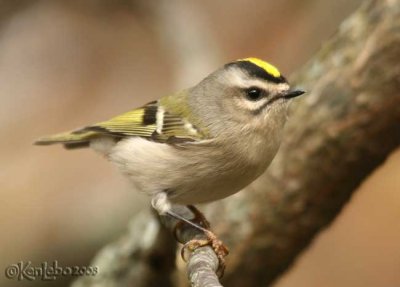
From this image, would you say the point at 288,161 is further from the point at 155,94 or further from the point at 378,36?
the point at 155,94

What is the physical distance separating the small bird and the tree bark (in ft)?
1.33

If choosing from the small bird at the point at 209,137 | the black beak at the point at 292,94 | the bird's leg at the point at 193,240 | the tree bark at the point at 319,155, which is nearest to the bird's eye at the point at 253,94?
the small bird at the point at 209,137

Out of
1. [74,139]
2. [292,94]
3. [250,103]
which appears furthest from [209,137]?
[74,139]

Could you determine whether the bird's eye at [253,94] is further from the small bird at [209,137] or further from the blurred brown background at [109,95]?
the blurred brown background at [109,95]

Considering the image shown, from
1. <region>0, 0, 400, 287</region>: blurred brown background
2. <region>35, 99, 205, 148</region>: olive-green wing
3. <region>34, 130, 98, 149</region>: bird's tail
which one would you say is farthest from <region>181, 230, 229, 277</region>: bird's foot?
<region>0, 0, 400, 287</region>: blurred brown background

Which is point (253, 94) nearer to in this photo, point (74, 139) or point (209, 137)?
point (209, 137)

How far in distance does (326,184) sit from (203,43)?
5.60 feet

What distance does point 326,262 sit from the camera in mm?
6094

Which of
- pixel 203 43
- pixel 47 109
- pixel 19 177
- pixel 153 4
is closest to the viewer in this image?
pixel 203 43

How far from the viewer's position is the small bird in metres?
3.03

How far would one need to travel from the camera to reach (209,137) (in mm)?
3137

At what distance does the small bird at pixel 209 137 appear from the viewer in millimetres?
3027

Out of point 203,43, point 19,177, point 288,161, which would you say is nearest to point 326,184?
point 288,161

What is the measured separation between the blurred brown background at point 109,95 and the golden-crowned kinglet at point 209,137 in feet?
4.94
